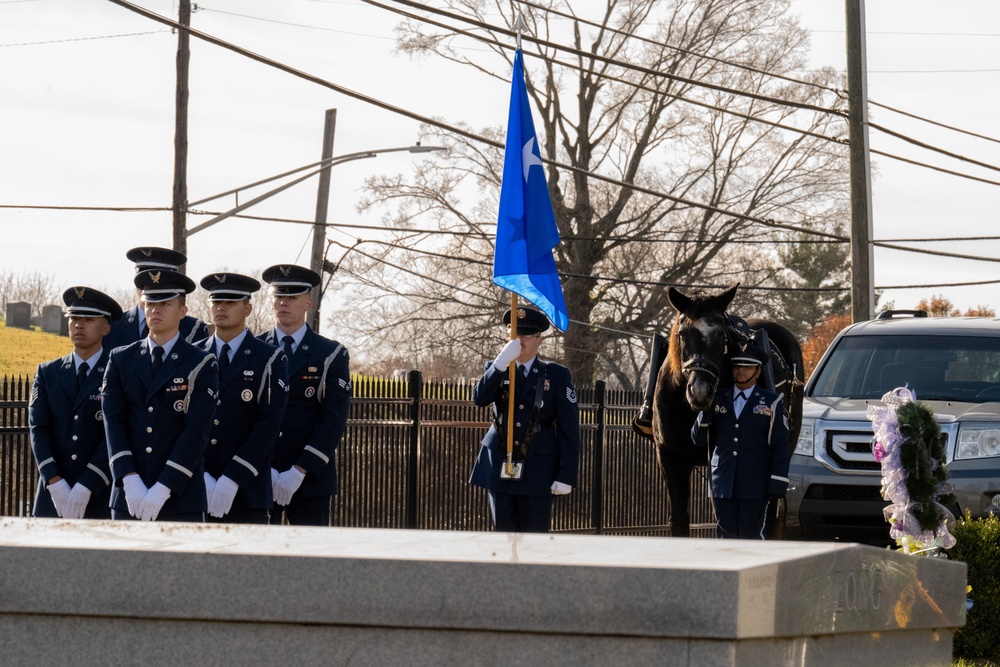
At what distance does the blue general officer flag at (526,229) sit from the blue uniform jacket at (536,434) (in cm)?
57

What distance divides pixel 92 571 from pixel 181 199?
47.8 feet

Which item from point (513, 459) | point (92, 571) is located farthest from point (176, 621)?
point (513, 459)

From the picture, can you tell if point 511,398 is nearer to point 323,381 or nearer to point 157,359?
point 323,381

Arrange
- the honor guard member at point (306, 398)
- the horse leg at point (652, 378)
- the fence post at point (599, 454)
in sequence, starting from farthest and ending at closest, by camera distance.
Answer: the fence post at point (599, 454), the horse leg at point (652, 378), the honor guard member at point (306, 398)

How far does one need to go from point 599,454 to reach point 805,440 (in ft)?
17.6

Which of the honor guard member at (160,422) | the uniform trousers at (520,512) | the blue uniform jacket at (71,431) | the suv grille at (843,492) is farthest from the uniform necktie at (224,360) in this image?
the suv grille at (843,492)

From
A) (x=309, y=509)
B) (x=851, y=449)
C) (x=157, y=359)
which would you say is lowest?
(x=309, y=509)

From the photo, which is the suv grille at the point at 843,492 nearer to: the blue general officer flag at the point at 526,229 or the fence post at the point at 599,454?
the blue general officer flag at the point at 526,229

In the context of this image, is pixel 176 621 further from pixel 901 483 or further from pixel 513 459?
pixel 901 483

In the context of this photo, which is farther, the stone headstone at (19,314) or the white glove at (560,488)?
the stone headstone at (19,314)

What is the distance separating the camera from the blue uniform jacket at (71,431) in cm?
703

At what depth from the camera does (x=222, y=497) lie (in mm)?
6637

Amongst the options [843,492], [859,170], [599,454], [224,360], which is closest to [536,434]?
[224,360]

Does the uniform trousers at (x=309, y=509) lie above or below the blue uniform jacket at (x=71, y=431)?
below
